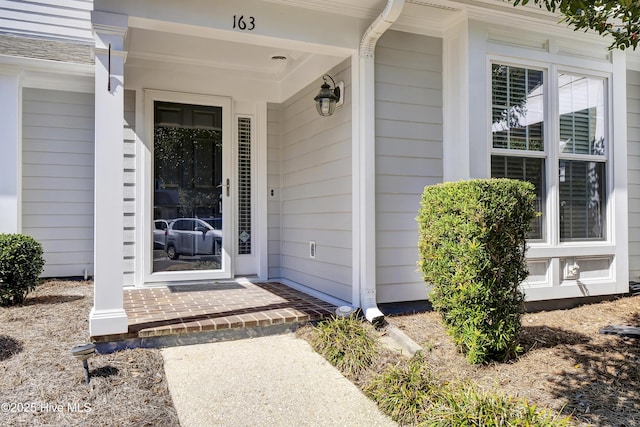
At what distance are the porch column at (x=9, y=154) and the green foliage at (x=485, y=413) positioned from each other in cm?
495

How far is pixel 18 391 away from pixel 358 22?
3.62 m

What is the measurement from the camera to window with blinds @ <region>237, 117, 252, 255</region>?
5.54m

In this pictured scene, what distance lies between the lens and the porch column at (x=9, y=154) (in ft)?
16.4

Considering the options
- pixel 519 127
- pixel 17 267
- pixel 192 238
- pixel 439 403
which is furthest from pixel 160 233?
pixel 519 127

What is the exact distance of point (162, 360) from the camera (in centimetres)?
305

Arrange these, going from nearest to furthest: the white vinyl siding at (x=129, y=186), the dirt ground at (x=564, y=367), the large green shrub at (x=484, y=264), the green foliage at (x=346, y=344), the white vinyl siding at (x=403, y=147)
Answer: the dirt ground at (x=564, y=367), the large green shrub at (x=484, y=264), the green foliage at (x=346, y=344), the white vinyl siding at (x=403, y=147), the white vinyl siding at (x=129, y=186)

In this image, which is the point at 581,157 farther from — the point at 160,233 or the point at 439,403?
the point at 160,233

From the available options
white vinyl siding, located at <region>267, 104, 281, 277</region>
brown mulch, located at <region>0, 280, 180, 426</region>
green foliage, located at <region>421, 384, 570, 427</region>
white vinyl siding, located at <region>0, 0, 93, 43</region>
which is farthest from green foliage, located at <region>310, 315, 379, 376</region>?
white vinyl siding, located at <region>0, 0, 93, 43</region>

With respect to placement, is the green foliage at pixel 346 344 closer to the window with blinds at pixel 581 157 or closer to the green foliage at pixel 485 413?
the green foliage at pixel 485 413

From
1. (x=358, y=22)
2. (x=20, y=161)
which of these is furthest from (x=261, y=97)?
(x=20, y=161)

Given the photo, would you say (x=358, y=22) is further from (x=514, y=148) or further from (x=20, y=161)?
(x=20, y=161)

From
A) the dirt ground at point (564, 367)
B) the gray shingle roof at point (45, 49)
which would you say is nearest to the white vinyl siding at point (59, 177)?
the gray shingle roof at point (45, 49)

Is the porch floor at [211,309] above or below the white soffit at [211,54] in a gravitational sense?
below

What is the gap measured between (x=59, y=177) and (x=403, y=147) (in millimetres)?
4267
